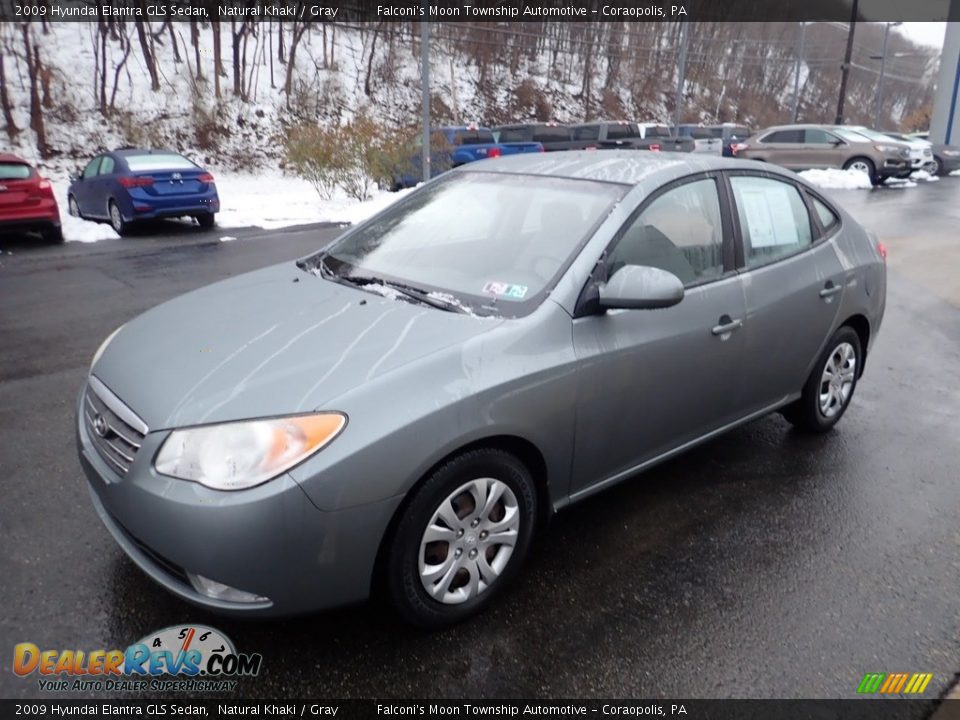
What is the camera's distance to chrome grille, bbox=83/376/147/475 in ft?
8.16

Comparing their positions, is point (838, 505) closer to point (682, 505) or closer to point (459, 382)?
point (682, 505)

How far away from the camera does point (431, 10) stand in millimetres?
38156

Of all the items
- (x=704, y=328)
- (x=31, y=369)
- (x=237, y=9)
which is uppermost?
(x=237, y=9)

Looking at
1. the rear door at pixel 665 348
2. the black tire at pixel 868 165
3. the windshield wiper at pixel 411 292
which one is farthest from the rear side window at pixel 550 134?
the windshield wiper at pixel 411 292

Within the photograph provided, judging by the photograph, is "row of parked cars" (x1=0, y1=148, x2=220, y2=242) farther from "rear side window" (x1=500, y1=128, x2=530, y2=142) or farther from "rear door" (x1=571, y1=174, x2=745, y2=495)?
"rear side window" (x1=500, y1=128, x2=530, y2=142)

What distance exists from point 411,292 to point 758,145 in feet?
78.3

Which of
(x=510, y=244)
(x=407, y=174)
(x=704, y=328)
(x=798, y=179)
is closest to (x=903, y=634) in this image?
(x=704, y=328)

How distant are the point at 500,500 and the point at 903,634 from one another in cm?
155

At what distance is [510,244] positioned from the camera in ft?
10.9

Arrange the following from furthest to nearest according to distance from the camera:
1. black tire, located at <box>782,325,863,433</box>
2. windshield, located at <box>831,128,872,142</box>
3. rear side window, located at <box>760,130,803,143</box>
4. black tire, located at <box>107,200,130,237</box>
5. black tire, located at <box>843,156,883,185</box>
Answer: rear side window, located at <box>760,130,803,143</box> < windshield, located at <box>831,128,872,142</box> < black tire, located at <box>843,156,883,185</box> < black tire, located at <box>107,200,130,237</box> < black tire, located at <box>782,325,863,433</box>

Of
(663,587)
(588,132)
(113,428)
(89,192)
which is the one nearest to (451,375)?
(113,428)

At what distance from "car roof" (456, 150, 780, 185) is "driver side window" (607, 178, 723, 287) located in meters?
0.11

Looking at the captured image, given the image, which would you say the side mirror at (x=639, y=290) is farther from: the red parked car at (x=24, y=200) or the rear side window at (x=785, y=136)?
the rear side window at (x=785, y=136)

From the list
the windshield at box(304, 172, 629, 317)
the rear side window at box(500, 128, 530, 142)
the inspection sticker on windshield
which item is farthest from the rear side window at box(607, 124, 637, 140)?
the inspection sticker on windshield
